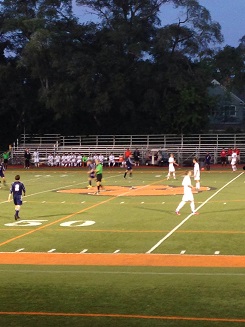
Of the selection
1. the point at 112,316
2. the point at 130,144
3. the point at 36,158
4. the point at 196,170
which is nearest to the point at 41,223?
the point at 196,170

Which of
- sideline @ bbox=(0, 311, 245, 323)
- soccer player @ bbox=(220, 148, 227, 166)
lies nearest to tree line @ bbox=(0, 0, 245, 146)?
soccer player @ bbox=(220, 148, 227, 166)

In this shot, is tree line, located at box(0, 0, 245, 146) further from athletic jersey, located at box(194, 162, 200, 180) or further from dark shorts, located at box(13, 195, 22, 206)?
dark shorts, located at box(13, 195, 22, 206)

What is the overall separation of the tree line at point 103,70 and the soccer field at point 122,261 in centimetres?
4118

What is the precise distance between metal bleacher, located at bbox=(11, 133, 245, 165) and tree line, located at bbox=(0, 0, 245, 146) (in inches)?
96.8

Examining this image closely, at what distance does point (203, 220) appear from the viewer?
986 inches

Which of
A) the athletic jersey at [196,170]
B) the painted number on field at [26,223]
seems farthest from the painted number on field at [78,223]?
the athletic jersey at [196,170]

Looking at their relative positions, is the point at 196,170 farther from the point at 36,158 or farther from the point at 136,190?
the point at 36,158

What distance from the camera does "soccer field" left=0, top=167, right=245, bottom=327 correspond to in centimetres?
1150

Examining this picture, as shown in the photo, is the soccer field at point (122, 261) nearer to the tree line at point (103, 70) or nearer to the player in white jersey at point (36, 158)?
the player in white jersey at point (36, 158)

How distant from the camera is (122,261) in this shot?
1748cm

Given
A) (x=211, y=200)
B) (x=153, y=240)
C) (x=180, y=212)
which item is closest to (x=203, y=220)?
(x=180, y=212)

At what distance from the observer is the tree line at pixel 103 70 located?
74.8 meters

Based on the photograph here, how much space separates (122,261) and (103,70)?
59.6 meters

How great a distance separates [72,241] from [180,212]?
7.58 m
